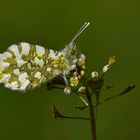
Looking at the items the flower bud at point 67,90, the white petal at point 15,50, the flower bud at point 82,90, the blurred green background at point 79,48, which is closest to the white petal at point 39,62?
the white petal at point 15,50

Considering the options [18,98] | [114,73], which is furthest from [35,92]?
[114,73]

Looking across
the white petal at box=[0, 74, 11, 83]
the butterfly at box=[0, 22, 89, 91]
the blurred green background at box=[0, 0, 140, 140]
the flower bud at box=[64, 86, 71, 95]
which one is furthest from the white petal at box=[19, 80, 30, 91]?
the blurred green background at box=[0, 0, 140, 140]

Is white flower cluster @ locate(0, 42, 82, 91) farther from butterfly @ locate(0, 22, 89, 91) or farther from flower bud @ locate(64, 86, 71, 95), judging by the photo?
flower bud @ locate(64, 86, 71, 95)

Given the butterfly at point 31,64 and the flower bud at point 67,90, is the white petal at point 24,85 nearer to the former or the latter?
the butterfly at point 31,64

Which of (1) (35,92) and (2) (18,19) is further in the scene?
(2) (18,19)

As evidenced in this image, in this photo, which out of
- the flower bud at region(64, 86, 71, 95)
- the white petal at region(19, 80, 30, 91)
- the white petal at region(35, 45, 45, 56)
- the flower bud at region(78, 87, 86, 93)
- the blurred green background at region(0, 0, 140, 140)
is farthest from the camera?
the blurred green background at region(0, 0, 140, 140)

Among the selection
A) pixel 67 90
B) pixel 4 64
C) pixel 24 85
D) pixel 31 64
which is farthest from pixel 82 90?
pixel 4 64

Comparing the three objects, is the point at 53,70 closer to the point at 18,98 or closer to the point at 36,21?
the point at 18,98
